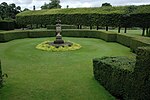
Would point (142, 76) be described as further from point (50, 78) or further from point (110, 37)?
point (110, 37)

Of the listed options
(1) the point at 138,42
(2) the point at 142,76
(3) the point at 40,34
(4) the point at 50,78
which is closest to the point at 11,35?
(3) the point at 40,34

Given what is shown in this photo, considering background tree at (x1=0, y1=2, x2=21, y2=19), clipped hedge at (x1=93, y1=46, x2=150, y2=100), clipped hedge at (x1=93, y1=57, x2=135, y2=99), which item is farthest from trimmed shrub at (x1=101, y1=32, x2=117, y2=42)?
background tree at (x1=0, y1=2, x2=21, y2=19)

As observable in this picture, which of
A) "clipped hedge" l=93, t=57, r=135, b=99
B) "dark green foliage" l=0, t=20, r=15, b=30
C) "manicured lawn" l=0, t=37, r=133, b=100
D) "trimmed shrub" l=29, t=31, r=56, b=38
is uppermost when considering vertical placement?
"dark green foliage" l=0, t=20, r=15, b=30

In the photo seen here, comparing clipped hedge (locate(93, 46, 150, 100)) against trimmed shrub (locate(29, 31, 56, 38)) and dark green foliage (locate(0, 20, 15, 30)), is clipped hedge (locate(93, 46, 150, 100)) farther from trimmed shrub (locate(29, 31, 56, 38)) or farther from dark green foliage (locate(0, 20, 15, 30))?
dark green foliage (locate(0, 20, 15, 30))

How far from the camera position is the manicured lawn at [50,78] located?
31.7 feet

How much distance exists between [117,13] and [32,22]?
19444 mm

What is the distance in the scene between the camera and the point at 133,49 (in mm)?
19906

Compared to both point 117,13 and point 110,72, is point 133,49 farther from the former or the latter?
point 117,13

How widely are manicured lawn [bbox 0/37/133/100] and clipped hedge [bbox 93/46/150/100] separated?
516mm

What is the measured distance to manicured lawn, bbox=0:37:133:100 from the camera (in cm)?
967

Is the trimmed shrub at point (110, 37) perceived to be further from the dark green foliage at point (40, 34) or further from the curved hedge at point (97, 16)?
the dark green foliage at point (40, 34)

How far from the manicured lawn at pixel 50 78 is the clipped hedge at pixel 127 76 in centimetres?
52

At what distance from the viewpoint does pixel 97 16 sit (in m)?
36.1

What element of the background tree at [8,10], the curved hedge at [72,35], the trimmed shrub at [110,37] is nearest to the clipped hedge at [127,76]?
the curved hedge at [72,35]
